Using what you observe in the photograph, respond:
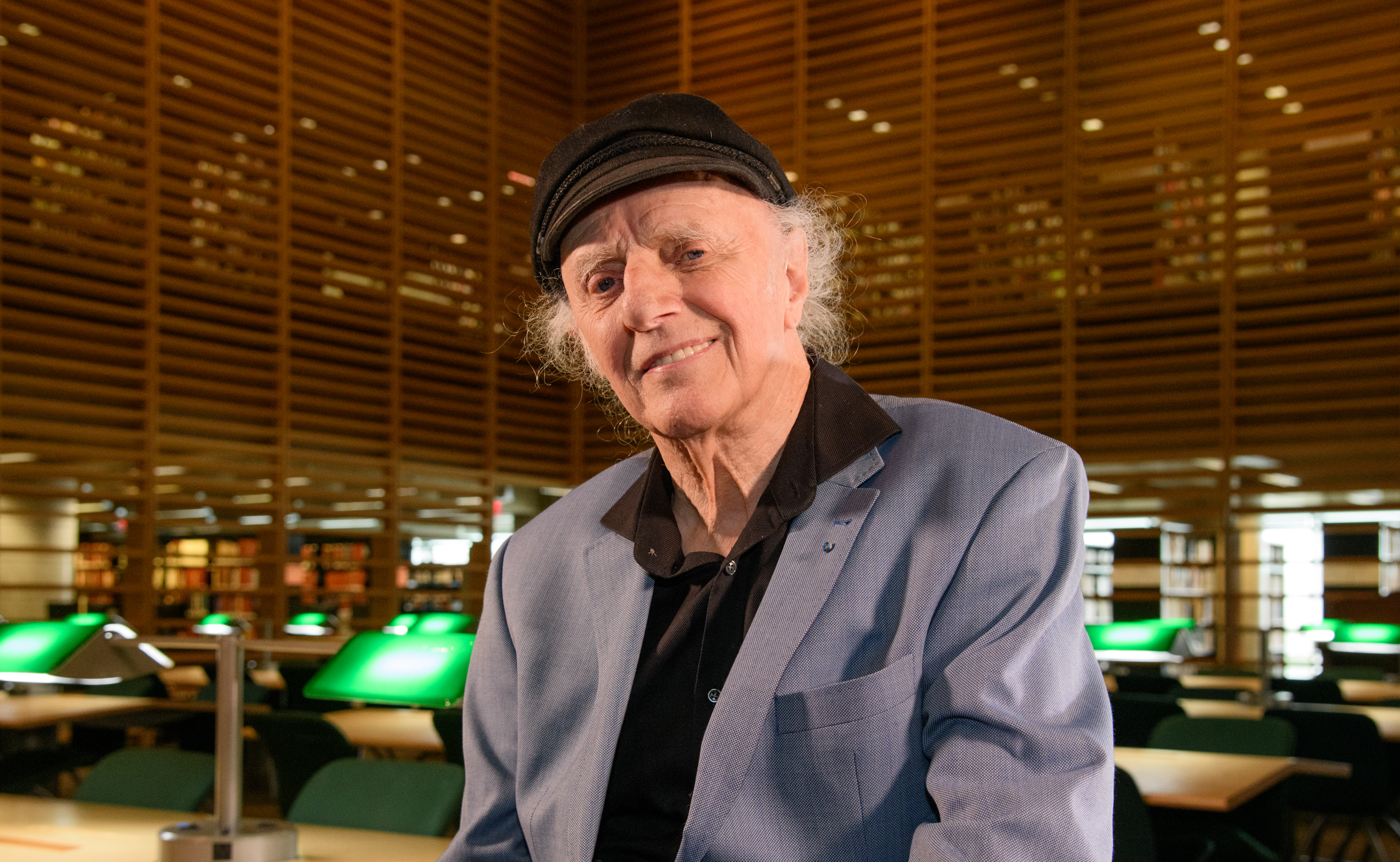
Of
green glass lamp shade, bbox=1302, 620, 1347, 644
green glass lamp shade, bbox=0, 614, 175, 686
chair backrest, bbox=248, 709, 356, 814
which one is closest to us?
green glass lamp shade, bbox=0, 614, 175, 686

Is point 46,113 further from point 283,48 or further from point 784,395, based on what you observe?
point 784,395

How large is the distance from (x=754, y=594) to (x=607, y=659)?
0.22m

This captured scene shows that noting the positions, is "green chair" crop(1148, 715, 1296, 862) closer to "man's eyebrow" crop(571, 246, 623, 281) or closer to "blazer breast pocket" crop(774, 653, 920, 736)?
"blazer breast pocket" crop(774, 653, 920, 736)

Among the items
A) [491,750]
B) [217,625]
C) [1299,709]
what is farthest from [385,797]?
[217,625]

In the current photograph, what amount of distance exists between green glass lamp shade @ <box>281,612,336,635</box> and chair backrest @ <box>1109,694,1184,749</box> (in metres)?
5.56

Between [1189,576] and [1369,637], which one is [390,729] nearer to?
[1369,637]

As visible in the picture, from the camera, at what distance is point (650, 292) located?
149 centimetres

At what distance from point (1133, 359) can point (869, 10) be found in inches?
155

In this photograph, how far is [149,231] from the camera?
8.48 metres

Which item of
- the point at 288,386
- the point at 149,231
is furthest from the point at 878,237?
the point at 149,231

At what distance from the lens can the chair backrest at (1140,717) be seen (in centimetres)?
542

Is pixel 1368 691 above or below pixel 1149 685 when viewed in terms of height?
below

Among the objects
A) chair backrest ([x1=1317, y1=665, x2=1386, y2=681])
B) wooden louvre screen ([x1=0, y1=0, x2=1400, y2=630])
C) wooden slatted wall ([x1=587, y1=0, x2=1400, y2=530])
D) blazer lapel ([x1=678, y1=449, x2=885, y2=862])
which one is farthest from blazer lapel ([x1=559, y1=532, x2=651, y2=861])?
chair backrest ([x1=1317, y1=665, x2=1386, y2=681])

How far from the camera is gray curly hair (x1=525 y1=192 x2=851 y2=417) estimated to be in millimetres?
1729
